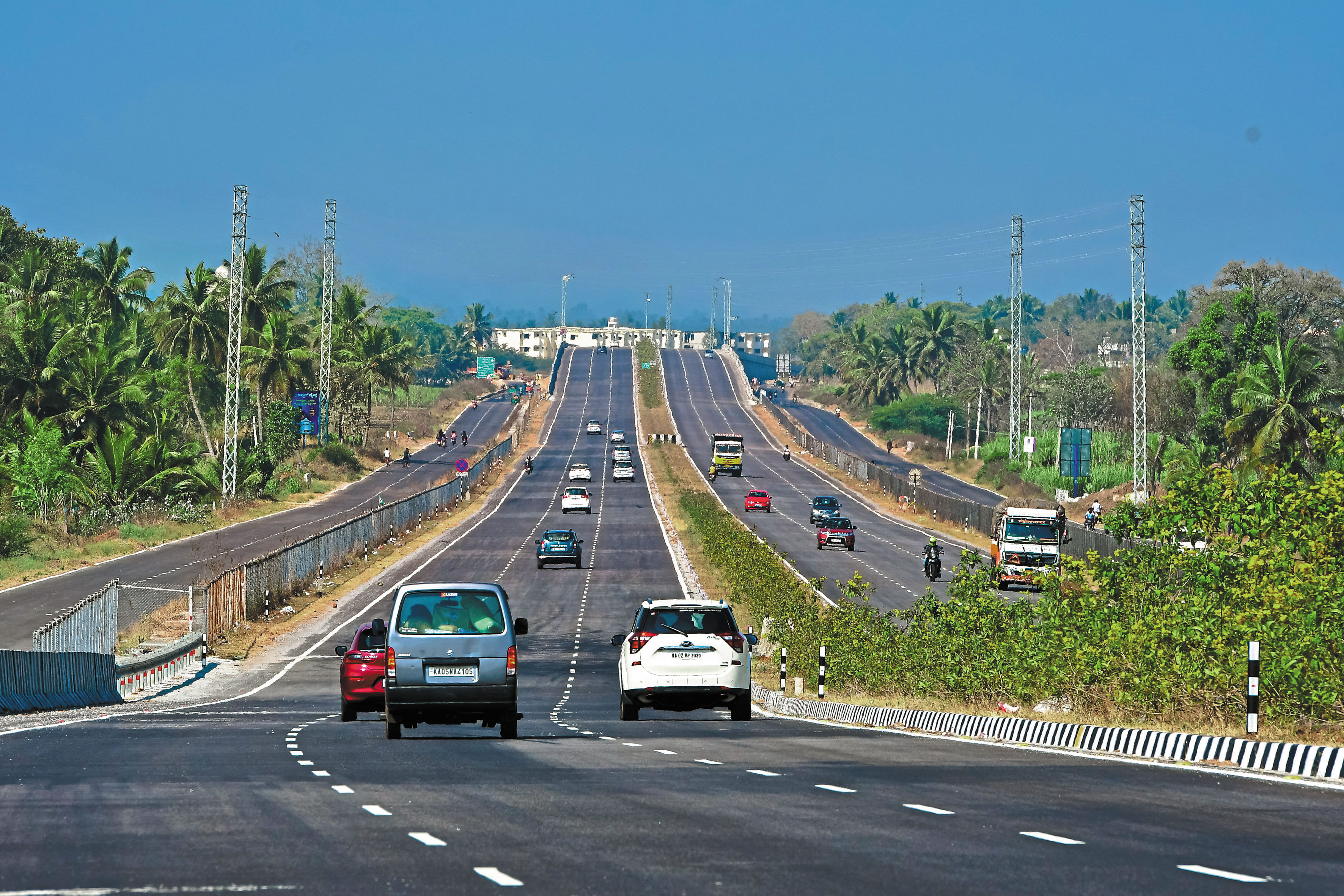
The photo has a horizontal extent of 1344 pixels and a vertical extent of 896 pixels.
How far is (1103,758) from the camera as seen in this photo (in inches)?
605

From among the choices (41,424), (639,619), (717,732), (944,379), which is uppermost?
(944,379)

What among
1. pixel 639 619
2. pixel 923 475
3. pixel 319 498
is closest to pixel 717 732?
pixel 639 619

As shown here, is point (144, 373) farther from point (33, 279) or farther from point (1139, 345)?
point (1139, 345)

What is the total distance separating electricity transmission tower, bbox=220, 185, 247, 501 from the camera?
247 feet

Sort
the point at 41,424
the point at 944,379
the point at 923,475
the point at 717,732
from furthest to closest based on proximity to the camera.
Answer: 1. the point at 944,379
2. the point at 923,475
3. the point at 41,424
4. the point at 717,732

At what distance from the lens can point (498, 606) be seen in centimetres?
1819

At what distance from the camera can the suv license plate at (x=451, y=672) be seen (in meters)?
17.9

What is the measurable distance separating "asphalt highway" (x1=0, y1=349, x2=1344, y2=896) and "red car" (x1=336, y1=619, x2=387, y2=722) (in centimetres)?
142

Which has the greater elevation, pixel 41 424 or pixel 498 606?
pixel 41 424

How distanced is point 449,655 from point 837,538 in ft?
174

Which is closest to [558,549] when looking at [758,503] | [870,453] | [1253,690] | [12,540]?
[12,540]

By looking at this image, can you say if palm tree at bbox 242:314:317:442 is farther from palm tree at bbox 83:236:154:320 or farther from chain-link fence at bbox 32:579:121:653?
chain-link fence at bbox 32:579:121:653

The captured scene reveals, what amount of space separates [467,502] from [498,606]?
72.5m

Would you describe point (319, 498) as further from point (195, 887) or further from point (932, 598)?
point (195, 887)
